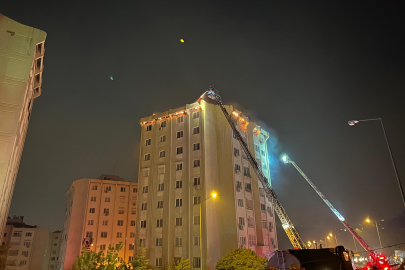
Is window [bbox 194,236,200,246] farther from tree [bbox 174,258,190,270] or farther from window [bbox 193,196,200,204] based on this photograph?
window [bbox 193,196,200,204]

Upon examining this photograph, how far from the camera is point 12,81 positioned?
22.0 meters

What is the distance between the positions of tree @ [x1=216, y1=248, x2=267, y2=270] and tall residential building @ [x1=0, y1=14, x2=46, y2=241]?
2770 centimetres

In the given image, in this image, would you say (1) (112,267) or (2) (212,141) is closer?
(1) (112,267)

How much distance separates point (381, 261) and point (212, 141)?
33860 millimetres

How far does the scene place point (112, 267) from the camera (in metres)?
28.2

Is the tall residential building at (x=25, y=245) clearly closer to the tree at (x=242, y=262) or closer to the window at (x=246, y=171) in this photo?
the window at (x=246, y=171)

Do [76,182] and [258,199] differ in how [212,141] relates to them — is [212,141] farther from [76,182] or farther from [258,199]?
[76,182]

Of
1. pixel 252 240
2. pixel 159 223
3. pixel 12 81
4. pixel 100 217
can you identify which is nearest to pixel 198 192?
pixel 159 223

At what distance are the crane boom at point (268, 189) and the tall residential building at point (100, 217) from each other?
43.2 m

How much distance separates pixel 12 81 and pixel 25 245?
315 ft

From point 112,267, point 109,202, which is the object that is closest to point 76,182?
point 109,202

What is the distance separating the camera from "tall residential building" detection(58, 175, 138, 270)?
246ft

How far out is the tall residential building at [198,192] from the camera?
49.3m

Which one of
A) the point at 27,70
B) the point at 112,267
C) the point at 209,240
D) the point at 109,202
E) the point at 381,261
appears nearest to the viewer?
the point at 27,70
